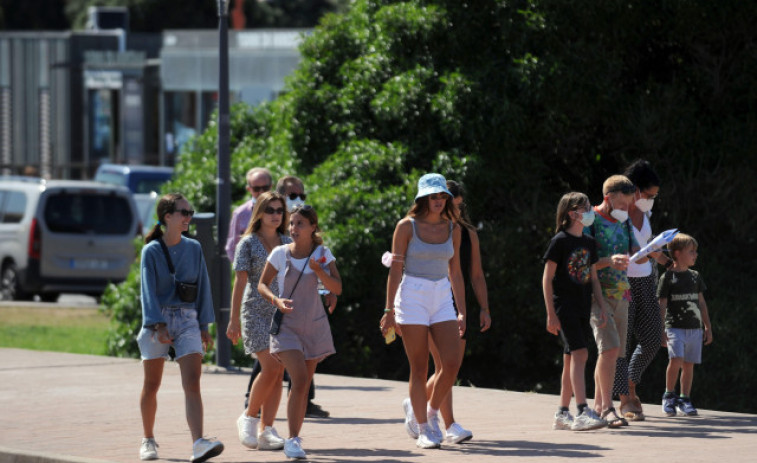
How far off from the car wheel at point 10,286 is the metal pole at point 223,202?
1113 centimetres

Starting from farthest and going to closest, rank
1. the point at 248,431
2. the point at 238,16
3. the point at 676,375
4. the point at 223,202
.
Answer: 1. the point at 238,16
2. the point at 223,202
3. the point at 676,375
4. the point at 248,431

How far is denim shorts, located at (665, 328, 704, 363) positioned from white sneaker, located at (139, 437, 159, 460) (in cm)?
423

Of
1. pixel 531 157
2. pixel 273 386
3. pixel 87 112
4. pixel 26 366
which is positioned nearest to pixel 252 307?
pixel 273 386

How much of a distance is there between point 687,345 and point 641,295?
0.73 m

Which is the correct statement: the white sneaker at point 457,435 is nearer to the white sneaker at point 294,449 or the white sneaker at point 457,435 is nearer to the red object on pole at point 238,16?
the white sneaker at point 294,449

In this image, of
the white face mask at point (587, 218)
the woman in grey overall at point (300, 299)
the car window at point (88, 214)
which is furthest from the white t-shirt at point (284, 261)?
the car window at point (88, 214)

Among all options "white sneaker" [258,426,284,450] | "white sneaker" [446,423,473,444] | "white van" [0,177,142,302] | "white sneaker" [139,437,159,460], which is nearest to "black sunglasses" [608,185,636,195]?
"white sneaker" [446,423,473,444]

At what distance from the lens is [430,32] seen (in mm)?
16422

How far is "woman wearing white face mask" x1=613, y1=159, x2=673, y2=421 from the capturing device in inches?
431

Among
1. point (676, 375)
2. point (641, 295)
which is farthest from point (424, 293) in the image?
point (676, 375)

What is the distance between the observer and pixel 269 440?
9.52 metres

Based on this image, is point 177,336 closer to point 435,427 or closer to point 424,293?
point 424,293

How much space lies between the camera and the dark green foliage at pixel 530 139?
51.6 ft

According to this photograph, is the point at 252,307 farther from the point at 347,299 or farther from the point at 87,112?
the point at 87,112
